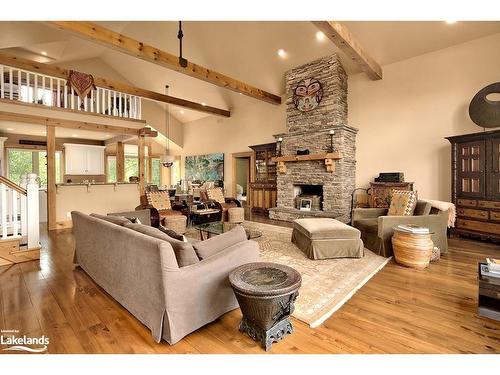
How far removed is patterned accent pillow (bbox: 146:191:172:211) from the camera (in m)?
5.50

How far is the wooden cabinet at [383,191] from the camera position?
5023mm

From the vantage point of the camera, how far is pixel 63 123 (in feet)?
18.8

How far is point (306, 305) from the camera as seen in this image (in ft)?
7.26

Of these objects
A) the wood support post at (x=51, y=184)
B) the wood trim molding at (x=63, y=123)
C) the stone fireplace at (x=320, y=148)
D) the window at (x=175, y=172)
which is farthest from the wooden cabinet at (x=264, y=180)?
the wood support post at (x=51, y=184)

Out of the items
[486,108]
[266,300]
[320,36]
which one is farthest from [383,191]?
[266,300]

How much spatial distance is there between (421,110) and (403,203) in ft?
7.93

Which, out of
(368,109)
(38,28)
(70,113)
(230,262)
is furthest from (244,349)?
(38,28)

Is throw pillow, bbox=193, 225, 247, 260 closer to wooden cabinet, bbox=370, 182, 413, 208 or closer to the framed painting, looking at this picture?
wooden cabinet, bbox=370, 182, 413, 208

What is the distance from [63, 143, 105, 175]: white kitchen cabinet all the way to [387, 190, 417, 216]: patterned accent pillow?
9330 millimetres

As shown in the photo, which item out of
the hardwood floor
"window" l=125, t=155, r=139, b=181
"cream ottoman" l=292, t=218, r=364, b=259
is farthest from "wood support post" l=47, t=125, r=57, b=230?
"window" l=125, t=155, r=139, b=181

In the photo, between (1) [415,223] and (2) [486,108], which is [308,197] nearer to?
(1) [415,223]
